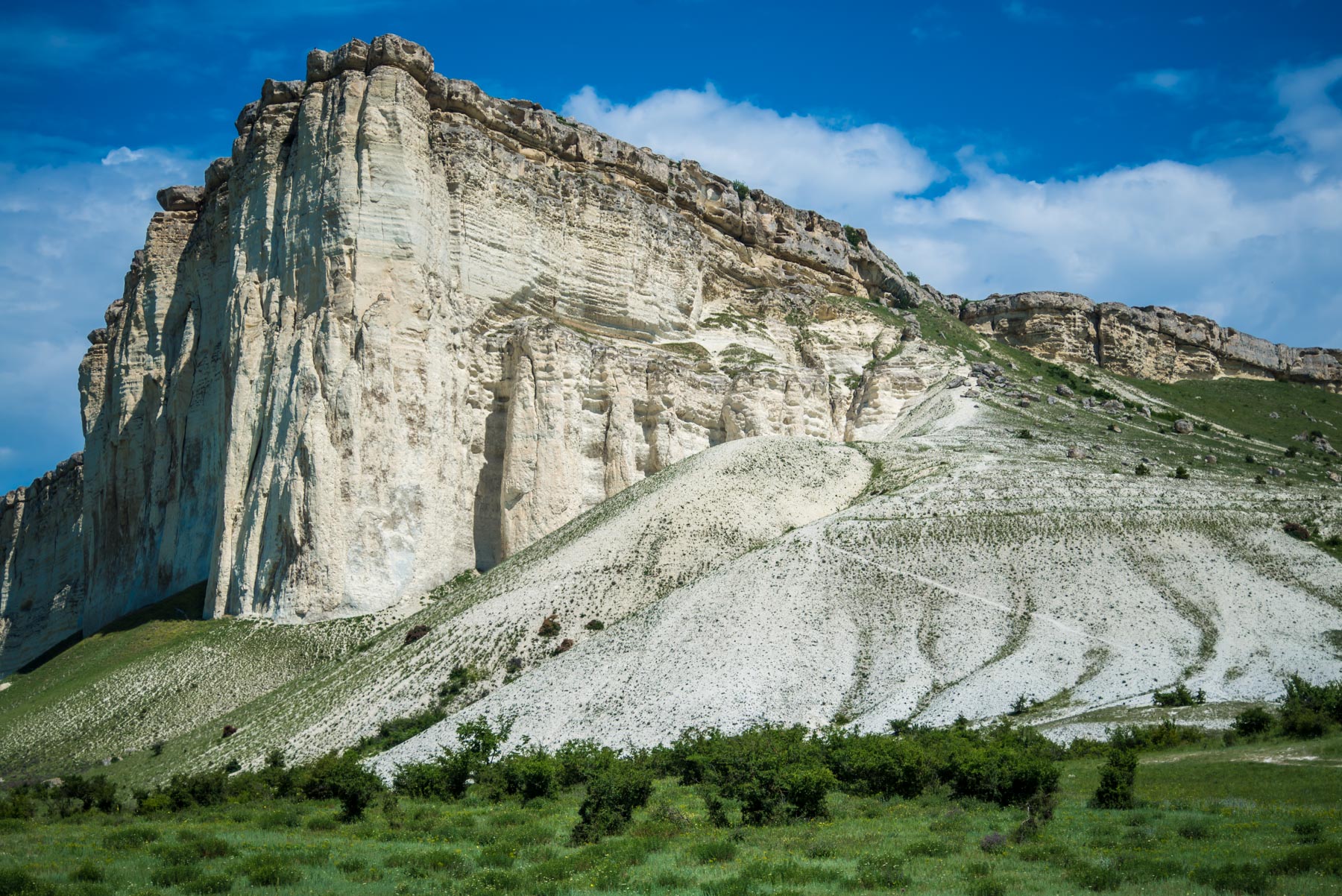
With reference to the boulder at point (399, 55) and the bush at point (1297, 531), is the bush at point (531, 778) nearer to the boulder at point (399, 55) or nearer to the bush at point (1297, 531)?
the bush at point (1297, 531)

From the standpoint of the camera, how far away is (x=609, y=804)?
2616 cm

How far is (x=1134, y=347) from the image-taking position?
370 ft

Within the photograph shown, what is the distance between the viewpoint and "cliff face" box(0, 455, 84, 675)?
90.4 metres

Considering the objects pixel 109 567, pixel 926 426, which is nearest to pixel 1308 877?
pixel 926 426

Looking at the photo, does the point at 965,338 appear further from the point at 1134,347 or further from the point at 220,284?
the point at 220,284

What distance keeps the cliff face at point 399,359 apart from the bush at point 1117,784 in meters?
39.5

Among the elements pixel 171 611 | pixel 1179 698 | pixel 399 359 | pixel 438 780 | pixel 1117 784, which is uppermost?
pixel 399 359

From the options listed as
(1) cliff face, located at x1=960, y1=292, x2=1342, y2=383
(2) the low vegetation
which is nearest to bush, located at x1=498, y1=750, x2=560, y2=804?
(2) the low vegetation

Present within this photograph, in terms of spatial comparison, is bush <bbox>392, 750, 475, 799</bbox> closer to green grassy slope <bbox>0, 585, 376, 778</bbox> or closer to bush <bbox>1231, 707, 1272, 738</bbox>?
green grassy slope <bbox>0, 585, 376, 778</bbox>

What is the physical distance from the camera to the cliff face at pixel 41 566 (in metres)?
90.4

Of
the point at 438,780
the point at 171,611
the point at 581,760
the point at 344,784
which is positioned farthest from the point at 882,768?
the point at 171,611

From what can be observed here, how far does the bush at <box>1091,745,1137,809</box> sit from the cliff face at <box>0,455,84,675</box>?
8146 cm

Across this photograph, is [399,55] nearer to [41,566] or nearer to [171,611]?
[171,611]

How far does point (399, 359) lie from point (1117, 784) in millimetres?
45870
